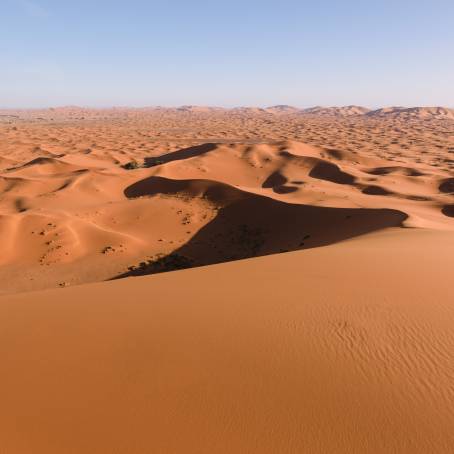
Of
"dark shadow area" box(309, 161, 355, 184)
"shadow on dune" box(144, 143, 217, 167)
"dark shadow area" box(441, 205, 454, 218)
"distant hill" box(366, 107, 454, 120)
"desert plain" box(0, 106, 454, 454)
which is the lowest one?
"distant hill" box(366, 107, 454, 120)

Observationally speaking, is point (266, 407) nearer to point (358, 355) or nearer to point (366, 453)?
point (366, 453)

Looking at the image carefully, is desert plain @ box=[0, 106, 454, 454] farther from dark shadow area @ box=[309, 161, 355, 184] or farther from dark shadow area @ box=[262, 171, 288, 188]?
dark shadow area @ box=[262, 171, 288, 188]

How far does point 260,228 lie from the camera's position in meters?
15.9

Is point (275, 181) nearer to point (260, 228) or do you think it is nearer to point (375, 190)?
point (375, 190)

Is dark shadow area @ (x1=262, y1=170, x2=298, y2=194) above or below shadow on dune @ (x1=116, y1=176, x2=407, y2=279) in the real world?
below

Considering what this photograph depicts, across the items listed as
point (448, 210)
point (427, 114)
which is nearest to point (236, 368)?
point (448, 210)

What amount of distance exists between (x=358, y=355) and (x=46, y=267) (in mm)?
11217

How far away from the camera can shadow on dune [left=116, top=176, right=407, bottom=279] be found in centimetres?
1270

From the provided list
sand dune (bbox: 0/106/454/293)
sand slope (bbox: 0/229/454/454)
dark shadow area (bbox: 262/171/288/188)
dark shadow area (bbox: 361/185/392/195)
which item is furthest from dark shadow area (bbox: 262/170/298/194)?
sand slope (bbox: 0/229/454/454)

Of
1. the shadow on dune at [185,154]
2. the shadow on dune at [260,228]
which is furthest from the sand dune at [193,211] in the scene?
the shadow on dune at [185,154]

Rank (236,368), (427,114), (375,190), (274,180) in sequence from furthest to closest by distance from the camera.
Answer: (427,114), (274,180), (375,190), (236,368)

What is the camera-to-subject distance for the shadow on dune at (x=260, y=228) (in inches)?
500

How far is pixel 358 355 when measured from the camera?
12.5ft

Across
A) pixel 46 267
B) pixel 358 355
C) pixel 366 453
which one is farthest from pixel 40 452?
pixel 46 267
